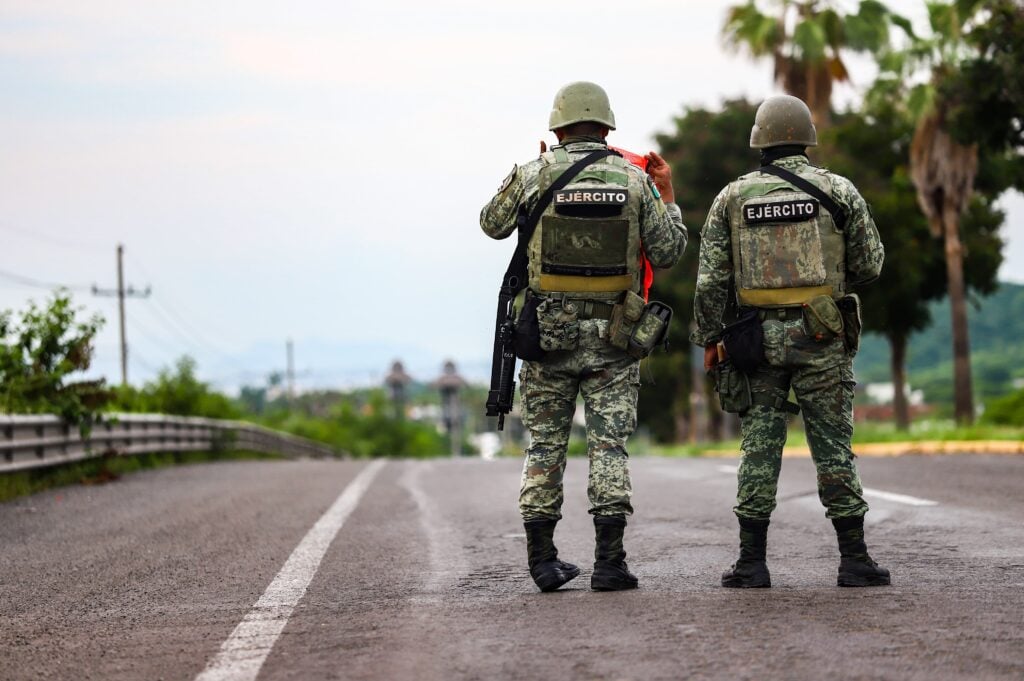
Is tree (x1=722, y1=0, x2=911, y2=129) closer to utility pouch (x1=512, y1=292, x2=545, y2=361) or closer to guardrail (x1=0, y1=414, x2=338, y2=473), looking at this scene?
guardrail (x1=0, y1=414, x2=338, y2=473)

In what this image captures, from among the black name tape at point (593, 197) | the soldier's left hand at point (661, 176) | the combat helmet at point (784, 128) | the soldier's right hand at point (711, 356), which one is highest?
the combat helmet at point (784, 128)

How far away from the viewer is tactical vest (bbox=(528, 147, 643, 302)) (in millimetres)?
6168

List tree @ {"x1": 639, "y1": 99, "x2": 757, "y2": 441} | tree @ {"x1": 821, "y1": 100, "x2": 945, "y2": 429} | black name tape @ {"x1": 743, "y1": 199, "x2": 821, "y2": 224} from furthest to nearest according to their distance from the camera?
1. tree @ {"x1": 639, "y1": 99, "x2": 757, "y2": 441}
2. tree @ {"x1": 821, "y1": 100, "x2": 945, "y2": 429}
3. black name tape @ {"x1": 743, "y1": 199, "x2": 821, "y2": 224}

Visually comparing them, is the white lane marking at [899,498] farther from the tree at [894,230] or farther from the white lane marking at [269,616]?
the tree at [894,230]

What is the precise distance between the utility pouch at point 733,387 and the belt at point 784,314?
250mm

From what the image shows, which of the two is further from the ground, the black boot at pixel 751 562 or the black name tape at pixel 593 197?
the black name tape at pixel 593 197

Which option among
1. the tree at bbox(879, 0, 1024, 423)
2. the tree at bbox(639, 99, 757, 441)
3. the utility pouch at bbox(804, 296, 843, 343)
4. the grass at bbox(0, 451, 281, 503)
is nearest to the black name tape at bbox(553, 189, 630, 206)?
the utility pouch at bbox(804, 296, 843, 343)

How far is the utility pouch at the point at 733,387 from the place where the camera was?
6219 mm

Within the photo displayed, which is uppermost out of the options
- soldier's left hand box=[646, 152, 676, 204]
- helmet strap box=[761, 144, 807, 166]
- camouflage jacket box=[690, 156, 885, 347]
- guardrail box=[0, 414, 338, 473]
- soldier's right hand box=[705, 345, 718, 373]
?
helmet strap box=[761, 144, 807, 166]

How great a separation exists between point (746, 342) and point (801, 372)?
0.28m

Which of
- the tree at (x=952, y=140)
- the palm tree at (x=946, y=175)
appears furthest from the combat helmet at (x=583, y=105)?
the palm tree at (x=946, y=175)

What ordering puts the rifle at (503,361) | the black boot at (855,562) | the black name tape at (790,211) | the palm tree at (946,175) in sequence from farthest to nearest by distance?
the palm tree at (946,175) < the rifle at (503,361) < the black name tape at (790,211) < the black boot at (855,562)

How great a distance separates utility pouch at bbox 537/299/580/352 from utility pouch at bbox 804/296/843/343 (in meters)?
0.98

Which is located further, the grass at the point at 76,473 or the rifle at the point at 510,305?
the grass at the point at 76,473
